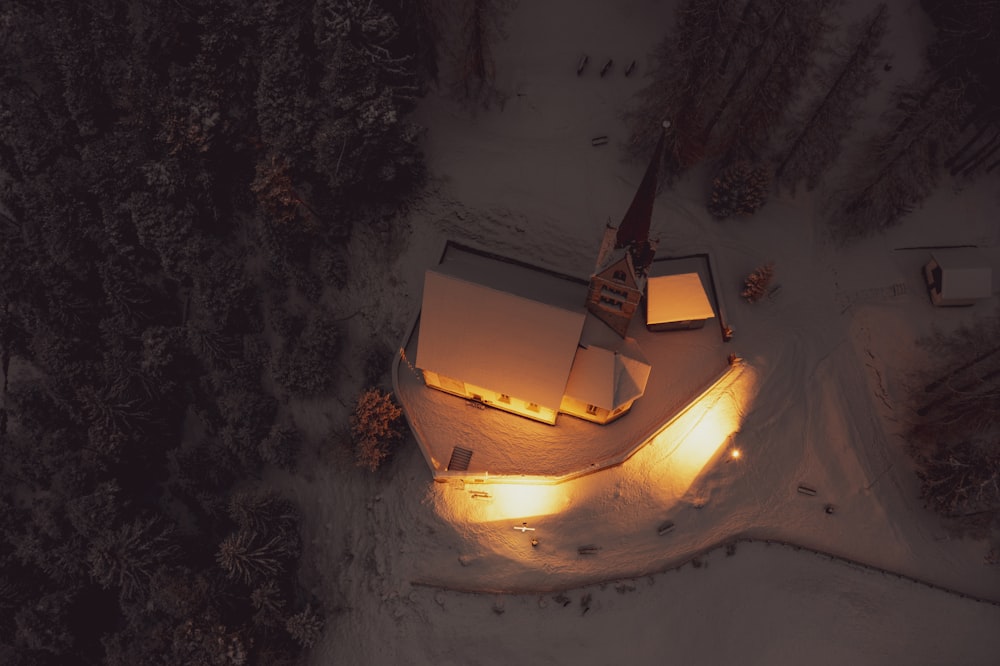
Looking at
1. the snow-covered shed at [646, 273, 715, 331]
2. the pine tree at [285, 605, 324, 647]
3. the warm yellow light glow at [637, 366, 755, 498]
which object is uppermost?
the snow-covered shed at [646, 273, 715, 331]

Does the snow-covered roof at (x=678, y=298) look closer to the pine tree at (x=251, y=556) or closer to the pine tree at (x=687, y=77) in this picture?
the pine tree at (x=687, y=77)

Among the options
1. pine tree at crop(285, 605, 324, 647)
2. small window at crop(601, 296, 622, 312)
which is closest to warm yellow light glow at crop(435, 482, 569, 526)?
pine tree at crop(285, 605, 324, 647)

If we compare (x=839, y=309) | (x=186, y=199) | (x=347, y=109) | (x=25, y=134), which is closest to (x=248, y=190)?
(x=186, y=199)

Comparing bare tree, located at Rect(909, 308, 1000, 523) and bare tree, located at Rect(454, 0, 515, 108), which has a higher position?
bare tree, located at Rect(454, 0, 515, 108)

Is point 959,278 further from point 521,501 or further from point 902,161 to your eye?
point 521,501

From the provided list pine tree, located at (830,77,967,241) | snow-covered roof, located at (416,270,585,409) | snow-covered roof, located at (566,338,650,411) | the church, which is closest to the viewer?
the church

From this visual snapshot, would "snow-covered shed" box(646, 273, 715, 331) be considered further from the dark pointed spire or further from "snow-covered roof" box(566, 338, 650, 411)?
the dark pointed spire
